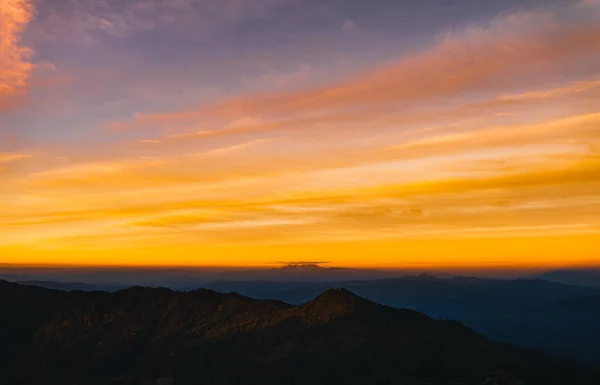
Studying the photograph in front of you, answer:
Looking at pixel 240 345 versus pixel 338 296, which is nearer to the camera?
pixel 240 345

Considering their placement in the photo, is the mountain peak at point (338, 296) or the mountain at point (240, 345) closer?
the mountain at point (240, 345)

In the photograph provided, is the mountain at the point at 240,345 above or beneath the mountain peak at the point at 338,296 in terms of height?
beneath

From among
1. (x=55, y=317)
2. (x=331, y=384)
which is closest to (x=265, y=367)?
(x=331, y=384)

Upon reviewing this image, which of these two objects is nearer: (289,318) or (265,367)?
(265,367)

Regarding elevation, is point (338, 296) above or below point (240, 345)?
above

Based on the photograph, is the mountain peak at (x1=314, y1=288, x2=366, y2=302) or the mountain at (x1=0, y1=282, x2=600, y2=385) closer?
the mountain at (x1=0, y1=282, x2=600, y2=385)

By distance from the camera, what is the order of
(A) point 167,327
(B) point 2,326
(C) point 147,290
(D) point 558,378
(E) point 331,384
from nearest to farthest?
(D) point 558,378 < (E) point 331,384 < (A) point 167,327 < (B) point 2,326 < (C) point 147,290

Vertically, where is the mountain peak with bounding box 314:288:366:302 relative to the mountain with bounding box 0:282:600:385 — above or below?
above

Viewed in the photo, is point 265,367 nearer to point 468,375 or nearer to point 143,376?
point 143,376
